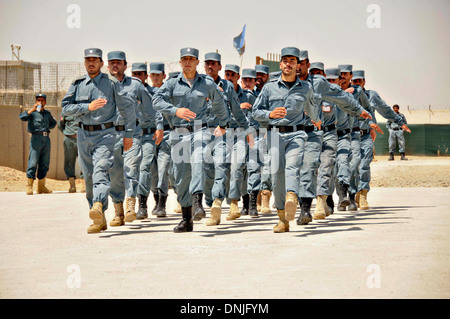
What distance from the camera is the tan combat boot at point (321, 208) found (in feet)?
36.0

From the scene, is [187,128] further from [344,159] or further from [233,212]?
[344,159]

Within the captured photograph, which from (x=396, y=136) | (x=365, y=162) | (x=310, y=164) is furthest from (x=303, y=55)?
(x=396, y=136)

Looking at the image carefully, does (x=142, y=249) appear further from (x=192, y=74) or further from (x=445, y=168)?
(x=445, y=168)

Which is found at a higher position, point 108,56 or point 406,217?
point 108,56

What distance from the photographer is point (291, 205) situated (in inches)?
349

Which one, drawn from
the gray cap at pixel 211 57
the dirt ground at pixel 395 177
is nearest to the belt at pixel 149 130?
the gray cap at pixel 211 57

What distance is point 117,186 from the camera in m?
10.3

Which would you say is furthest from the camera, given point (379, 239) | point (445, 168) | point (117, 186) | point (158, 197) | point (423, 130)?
point (423, 130)

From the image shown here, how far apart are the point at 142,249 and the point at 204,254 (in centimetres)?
81

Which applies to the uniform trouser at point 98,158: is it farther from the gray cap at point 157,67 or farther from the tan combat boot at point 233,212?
the gray cap at point 157,67

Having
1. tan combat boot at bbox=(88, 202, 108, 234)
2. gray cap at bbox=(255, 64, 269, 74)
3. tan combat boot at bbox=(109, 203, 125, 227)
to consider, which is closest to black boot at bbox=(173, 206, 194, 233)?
tan combat boot at bbox=(88, 202, 108, 234)

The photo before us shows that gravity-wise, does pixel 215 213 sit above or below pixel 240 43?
below

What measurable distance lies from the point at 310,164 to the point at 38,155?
379 inches
